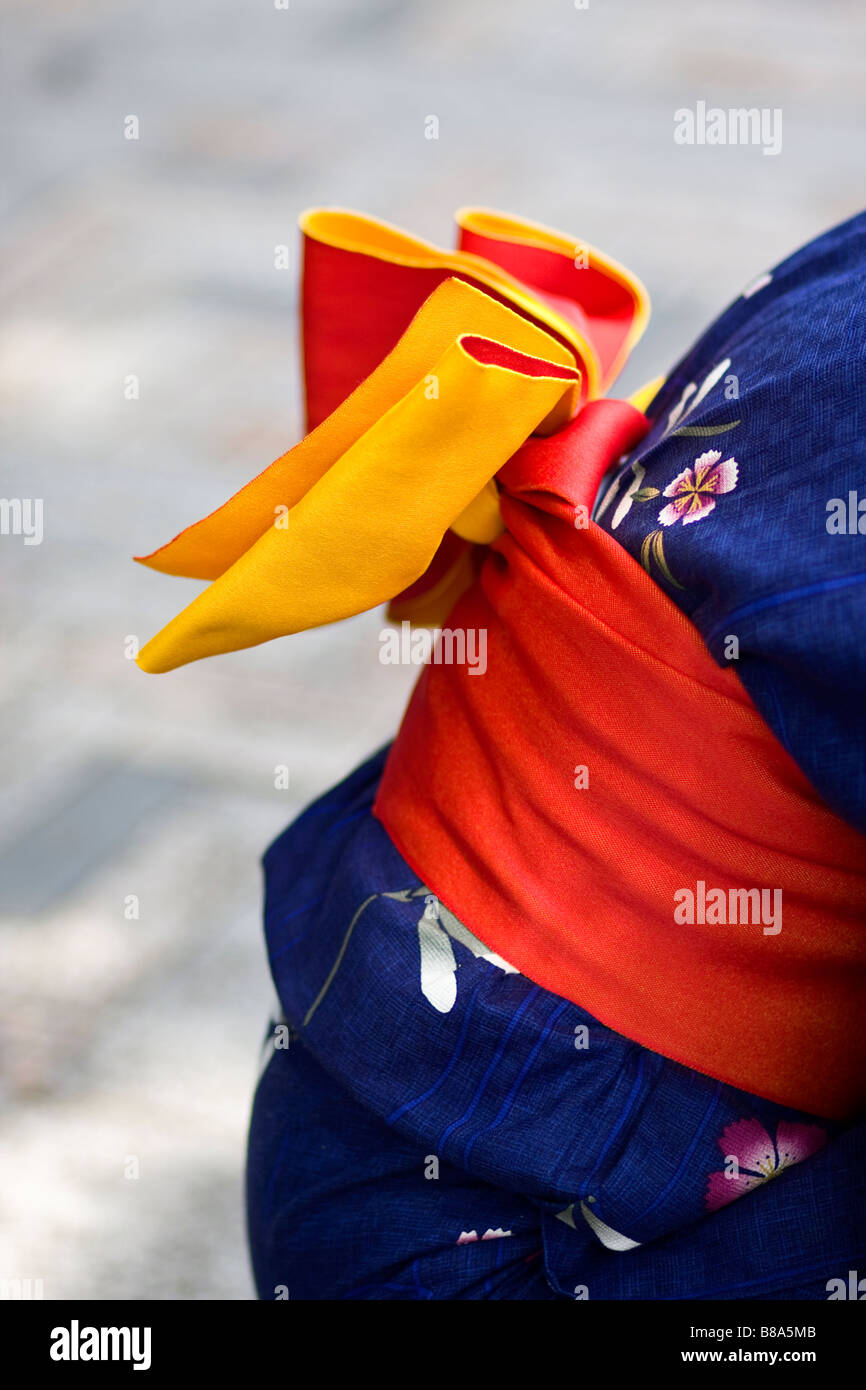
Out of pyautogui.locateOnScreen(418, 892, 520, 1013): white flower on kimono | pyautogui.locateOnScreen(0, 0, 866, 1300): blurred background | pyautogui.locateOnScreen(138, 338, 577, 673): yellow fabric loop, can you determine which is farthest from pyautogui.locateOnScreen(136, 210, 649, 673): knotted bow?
pyautogui.locateOnScreen(0, 0, 866, 1300): blurred background

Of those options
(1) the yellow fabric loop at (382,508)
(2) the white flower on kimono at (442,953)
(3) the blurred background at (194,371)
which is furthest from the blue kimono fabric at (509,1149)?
(3) the blurred background at (194,371)

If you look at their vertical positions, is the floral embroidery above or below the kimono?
below

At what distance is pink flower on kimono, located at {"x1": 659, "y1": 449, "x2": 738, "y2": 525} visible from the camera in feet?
1.69

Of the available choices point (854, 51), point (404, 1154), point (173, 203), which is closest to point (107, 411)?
point (173, 203)

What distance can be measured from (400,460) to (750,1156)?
298 mm

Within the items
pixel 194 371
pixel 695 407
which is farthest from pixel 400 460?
pixel 194 371

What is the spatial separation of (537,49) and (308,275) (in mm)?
2347

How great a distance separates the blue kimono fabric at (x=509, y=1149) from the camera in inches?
22.0

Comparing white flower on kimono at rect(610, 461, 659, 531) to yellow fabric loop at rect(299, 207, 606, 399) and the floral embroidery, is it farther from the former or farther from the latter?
the floral embroidery

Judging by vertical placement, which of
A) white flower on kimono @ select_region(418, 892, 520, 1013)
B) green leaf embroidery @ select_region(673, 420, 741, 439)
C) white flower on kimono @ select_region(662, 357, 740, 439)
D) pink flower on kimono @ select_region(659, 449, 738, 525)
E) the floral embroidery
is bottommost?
the floral embroidery

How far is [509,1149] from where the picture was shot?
1.86ft

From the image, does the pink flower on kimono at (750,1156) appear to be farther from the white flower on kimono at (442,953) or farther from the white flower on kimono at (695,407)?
the white flower on kimono at (695,407)

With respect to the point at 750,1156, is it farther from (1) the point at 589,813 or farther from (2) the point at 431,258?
(2) the point at 431,258

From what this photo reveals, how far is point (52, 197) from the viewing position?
92.6 inches
